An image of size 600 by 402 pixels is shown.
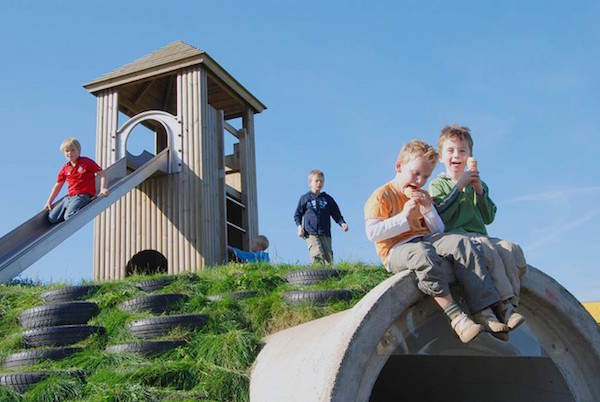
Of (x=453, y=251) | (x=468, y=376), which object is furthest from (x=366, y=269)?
(x=453, y=251)

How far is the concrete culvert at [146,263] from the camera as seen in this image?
48.6 feet

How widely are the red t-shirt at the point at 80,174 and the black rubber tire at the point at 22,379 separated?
4.40 m

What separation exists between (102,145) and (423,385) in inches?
443

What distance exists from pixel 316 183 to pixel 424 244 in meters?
5.95

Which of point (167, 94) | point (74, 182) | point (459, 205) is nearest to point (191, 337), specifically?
point (459, 205)

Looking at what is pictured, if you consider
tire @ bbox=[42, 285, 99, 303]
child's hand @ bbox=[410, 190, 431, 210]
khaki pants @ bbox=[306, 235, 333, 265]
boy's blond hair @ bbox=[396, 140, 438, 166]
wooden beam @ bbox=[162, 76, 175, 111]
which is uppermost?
wooden beam @ bbox=[162, 76, 175, 111]

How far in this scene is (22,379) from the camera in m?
5.85

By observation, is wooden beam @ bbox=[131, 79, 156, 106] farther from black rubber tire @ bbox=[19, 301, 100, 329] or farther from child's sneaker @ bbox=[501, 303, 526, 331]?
child's sneaker @ bbox=[501, 303, 526, 331]

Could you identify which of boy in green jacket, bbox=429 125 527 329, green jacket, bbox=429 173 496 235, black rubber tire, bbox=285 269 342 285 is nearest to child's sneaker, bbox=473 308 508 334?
boy in green jacket, bbox=429 125 527 329

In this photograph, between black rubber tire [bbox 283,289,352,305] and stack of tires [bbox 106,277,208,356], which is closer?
stack of tires [bbox 106,277,208,356]

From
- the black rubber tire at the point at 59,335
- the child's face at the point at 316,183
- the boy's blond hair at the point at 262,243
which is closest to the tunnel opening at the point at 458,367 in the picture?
the black rubber tire at the point at 59,335

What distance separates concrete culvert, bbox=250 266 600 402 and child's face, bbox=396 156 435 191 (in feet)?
2.04

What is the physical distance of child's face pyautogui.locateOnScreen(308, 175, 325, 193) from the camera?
9.75 metres

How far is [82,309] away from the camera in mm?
7027
